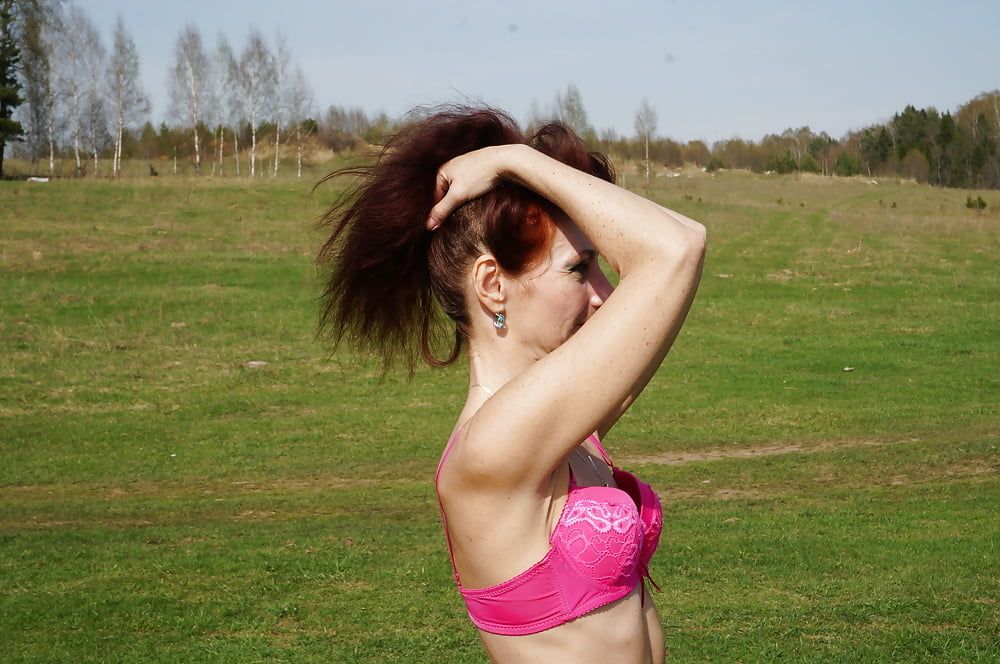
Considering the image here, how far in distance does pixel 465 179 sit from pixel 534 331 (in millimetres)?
309

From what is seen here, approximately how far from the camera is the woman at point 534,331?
72.0 inches

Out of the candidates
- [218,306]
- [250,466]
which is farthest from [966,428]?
[218,306]

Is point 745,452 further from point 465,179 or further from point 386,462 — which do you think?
point 465,179

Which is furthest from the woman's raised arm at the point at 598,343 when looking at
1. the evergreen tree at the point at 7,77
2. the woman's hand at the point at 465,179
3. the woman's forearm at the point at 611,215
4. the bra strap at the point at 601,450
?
the evergreen tree at the point at 7,77

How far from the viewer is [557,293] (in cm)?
202

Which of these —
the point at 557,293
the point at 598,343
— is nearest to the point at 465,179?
the point at 557,293

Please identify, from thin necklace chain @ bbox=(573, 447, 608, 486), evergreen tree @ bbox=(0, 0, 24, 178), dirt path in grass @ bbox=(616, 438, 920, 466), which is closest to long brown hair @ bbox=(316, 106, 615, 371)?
thin necklace chain @ bbox=(573, 447, 608, 486)

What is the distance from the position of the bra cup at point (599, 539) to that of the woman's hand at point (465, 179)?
586 millimetres

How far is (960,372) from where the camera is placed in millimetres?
17219

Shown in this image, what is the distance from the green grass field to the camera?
6246 millimetres

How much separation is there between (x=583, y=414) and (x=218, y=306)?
21.6 m

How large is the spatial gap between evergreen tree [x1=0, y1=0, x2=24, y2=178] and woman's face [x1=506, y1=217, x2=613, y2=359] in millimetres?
53147

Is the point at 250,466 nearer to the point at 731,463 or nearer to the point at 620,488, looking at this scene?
the point at 731,463

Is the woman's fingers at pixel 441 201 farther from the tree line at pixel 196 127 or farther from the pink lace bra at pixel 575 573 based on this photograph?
the tree line at pixel 196 127
